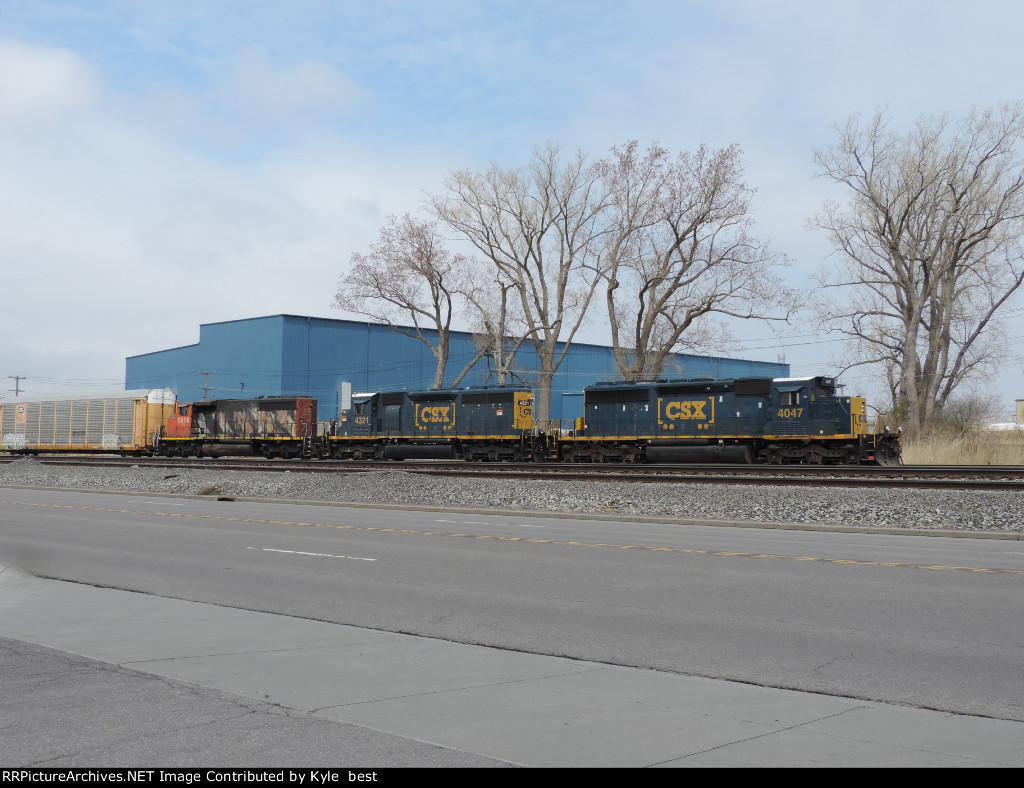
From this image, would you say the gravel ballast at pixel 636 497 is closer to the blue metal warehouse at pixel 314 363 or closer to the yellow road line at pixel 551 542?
the yellow road line at pixel 551 542

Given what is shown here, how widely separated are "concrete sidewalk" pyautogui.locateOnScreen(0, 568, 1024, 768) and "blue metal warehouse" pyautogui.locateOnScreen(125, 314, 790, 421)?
67.5 meters

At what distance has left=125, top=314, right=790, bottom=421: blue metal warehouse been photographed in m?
81.1

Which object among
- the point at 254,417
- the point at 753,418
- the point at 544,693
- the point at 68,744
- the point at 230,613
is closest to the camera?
the point at 68,744

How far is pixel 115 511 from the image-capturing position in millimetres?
23422

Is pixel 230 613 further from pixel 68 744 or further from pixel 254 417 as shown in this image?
pixel 254 417

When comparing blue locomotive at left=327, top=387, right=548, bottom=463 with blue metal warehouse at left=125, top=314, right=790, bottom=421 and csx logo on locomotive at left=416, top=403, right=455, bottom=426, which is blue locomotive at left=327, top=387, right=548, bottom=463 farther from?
blue metal warehouse at left=125, top=314, right=790, bottom=421

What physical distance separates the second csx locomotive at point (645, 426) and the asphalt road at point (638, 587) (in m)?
18.5

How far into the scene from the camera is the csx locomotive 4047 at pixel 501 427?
3647 centimetres

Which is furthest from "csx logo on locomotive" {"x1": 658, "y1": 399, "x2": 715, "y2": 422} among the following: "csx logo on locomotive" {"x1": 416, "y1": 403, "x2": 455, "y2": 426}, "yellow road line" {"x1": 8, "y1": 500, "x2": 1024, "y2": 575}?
"yellow road line" {"x1": 8, "y1": 500, "x2": 1024, "y2": 575}

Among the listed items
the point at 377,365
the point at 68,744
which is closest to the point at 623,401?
the point at 68,744

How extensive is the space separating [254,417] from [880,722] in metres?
48.1

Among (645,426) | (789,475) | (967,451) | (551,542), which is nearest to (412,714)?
(551,542)

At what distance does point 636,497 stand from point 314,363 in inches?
2455

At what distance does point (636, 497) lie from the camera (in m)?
23.4
